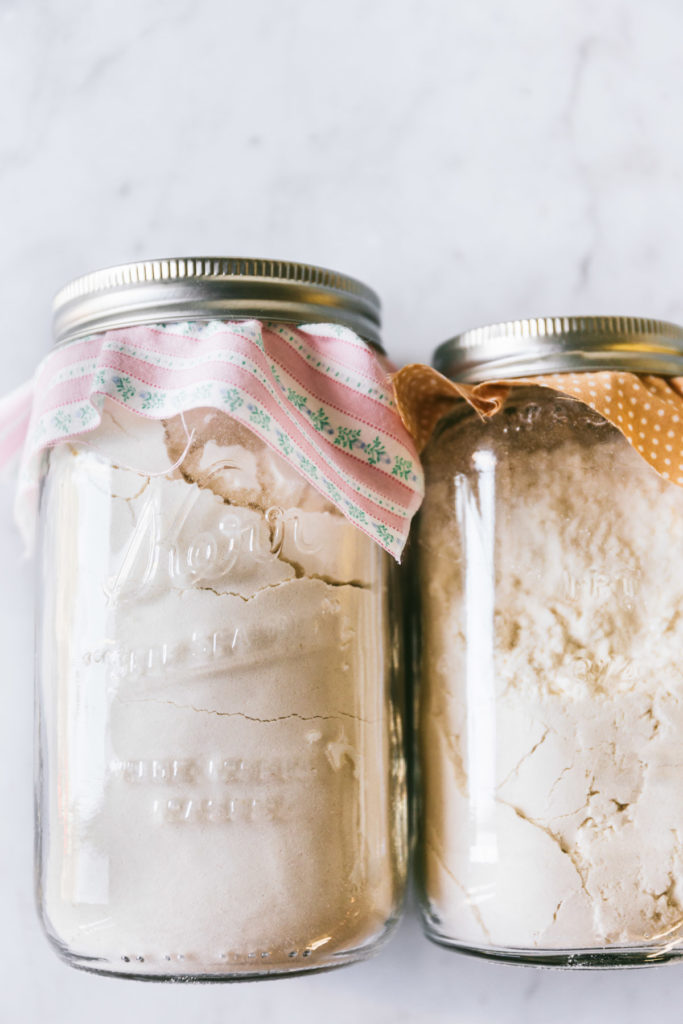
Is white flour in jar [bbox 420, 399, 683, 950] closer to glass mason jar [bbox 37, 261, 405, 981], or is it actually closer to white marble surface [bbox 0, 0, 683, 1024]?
glass mason jar [bbox 37, 261, 405, 981]

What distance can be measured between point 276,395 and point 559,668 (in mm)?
249

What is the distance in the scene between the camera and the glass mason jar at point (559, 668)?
63 cm

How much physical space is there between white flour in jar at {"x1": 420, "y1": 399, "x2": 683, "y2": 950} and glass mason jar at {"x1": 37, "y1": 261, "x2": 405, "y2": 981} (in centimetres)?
7

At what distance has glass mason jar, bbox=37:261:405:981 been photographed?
23.8 inches

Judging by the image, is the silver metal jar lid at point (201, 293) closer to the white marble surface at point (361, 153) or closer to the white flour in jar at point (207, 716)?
the white flour in jar at point (207, 716)

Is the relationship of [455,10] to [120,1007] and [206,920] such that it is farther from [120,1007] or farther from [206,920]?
[120,1007]

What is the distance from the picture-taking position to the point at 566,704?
63cm

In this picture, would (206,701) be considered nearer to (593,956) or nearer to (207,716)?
(207,716)

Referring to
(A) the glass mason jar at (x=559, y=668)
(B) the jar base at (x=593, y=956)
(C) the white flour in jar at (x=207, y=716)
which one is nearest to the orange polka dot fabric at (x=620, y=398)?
(A) the glass mason jar at (x=559, y=668)

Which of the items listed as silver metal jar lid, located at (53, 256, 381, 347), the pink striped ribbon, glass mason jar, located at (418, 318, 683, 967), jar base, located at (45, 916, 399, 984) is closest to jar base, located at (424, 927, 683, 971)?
glass mason jar, located at (418, 318, 683, 967)

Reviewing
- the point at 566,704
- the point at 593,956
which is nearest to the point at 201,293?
the point at 566,704

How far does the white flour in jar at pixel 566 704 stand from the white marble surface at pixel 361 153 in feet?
0.77

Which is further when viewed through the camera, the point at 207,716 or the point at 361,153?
the point at 361,153

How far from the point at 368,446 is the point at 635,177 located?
0.40 m
